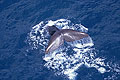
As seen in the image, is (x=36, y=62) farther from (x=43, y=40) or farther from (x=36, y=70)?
(x=43, y=40)

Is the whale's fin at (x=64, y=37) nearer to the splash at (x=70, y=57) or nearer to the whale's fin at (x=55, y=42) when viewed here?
the whale's fin at (x=55, y=42)

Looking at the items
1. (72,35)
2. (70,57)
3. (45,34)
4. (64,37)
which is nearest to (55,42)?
(64,37)

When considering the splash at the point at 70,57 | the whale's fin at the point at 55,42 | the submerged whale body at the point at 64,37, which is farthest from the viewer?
the splash at the point at 70,57

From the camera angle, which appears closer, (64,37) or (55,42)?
(55,42)

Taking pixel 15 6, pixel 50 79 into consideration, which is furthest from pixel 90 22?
pixel 15 6

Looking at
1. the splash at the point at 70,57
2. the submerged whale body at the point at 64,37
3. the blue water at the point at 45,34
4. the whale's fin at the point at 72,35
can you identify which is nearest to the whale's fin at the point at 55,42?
the submerged whale body at the point at 64,37

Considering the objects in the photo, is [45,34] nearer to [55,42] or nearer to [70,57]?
[70,57]

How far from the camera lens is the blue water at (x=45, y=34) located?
63.6 feet

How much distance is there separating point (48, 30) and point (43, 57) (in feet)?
10.0

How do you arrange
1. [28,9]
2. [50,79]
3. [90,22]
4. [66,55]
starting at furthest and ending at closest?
[28,9] → [90,22] → [66,55] → [50,79]

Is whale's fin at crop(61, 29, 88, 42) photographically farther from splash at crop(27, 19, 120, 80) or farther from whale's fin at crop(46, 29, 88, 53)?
splash at crop(27, 19, 120, 80)

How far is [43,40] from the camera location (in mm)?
22297

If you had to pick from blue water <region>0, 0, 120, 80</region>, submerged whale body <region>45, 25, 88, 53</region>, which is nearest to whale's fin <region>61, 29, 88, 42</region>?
submerged whale body <region>45, 25, 88, 53</region>

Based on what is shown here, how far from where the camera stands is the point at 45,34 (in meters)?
22.8
